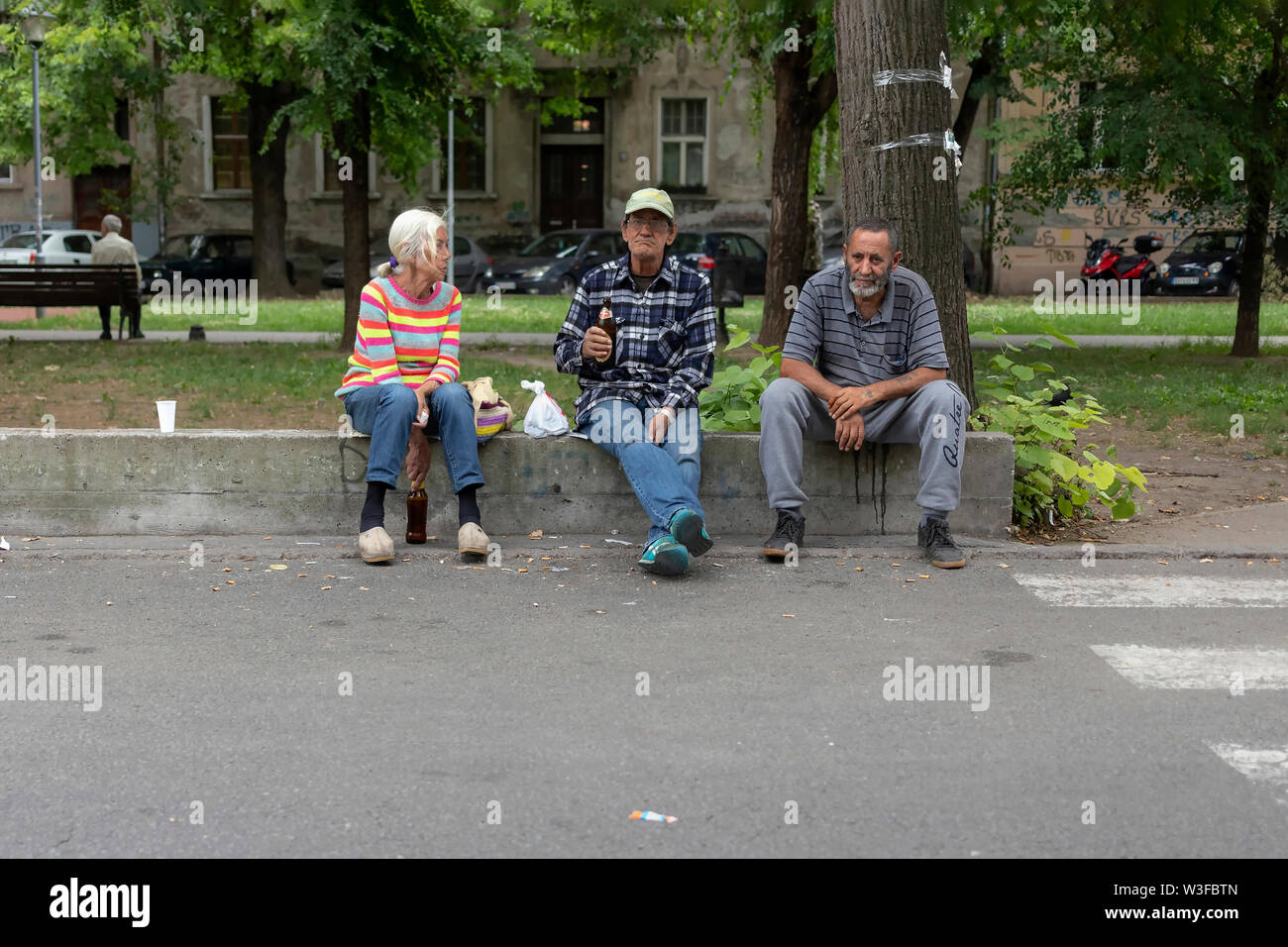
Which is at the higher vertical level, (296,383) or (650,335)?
(650,335)

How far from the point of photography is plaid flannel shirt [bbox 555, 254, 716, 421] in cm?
703

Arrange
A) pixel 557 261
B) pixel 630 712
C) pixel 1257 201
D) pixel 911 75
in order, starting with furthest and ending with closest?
pixel 557 261, pixel 1257 201, pixel 911 75, pixel 630 712

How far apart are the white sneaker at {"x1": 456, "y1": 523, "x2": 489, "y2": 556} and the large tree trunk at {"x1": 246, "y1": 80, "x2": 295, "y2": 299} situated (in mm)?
24836

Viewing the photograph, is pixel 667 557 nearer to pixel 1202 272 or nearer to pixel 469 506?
pixel 469 506

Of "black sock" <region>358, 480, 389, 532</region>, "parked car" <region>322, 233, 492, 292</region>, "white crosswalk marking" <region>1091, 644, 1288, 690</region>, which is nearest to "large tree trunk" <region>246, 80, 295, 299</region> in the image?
"parked car" <region>322, 233, 492, 292</region>

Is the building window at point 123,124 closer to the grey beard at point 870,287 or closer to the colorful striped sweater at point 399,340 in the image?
the colorful striped sweater at point 399,340

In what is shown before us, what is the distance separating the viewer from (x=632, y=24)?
1719 centimetres

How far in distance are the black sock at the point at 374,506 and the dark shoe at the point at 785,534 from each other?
171 cm

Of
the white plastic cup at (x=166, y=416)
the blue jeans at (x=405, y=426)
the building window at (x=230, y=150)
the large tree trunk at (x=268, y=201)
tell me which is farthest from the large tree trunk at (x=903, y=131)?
the building window at (x=230, y=150)

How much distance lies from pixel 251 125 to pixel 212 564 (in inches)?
1005

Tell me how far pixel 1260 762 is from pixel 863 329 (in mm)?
3249

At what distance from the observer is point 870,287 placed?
6.89 metres

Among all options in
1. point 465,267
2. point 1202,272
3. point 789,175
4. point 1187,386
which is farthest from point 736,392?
point 1202,272
